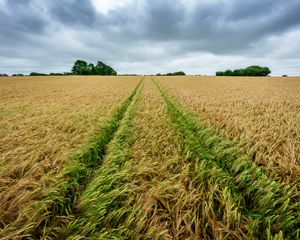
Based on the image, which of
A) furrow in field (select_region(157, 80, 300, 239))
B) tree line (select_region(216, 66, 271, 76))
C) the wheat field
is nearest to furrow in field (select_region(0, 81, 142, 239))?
the wheat field

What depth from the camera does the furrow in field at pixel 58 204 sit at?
223cm

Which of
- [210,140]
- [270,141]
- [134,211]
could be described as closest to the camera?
[134,211]

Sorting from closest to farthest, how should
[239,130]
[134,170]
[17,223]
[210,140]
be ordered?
1. [17,223]
2. [134,170]
3. [210,140]
4. [239,130]

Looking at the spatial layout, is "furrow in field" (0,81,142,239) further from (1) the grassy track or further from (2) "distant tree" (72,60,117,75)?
(2) "distant tree" (72,60,117,75)

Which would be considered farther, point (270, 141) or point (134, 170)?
point (270, 141)

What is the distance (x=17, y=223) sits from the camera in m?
2.30

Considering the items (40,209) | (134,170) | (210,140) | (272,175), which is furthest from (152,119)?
(40,209)

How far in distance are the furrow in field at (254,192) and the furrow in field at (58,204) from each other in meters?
2.40

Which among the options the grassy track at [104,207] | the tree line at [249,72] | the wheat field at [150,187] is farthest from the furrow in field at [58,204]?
the tree line at [249,72]

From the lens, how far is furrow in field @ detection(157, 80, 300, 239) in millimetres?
2322

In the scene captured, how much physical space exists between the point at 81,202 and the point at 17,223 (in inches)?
32.0

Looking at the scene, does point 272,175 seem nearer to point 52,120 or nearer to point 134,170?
point 134,170

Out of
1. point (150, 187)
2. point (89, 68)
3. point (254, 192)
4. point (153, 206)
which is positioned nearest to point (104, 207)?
point (153, 206)

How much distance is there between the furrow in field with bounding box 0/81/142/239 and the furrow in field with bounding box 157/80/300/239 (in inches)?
94.6
